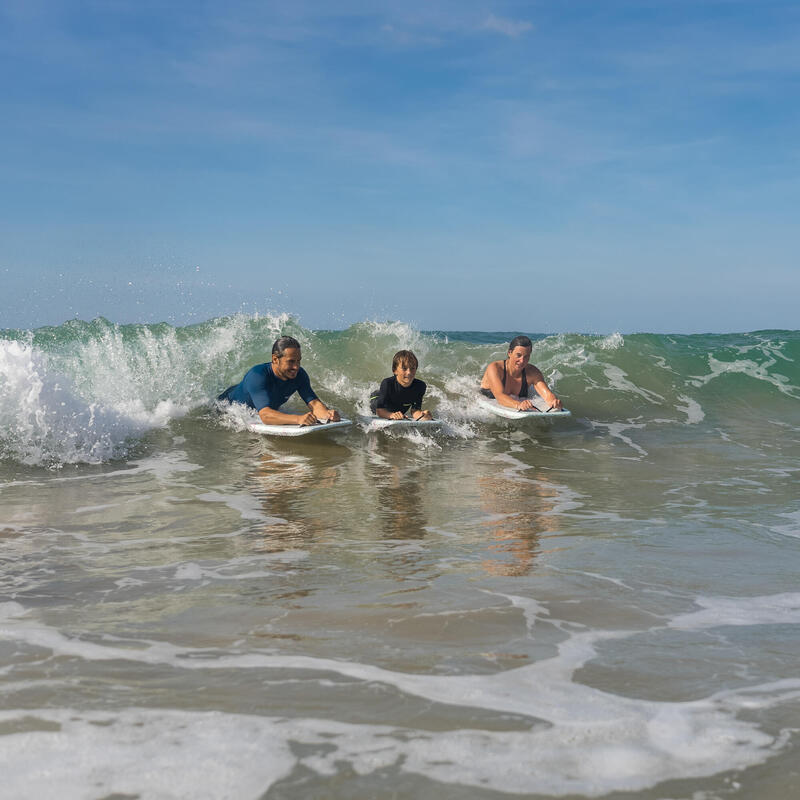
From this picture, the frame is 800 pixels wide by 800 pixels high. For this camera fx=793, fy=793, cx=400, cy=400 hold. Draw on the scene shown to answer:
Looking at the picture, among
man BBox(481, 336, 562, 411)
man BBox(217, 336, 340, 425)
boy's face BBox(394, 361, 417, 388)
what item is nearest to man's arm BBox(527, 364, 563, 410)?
man BBox(481, 336, 562, 411)

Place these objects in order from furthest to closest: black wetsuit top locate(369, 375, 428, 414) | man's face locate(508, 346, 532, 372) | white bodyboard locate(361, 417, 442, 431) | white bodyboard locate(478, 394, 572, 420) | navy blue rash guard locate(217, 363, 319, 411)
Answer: man's face locate(508, 346, 532, 372), white bodyboard locate(478, 394, 572, 420), black wetsuit top locate(369, 375, 428, 414), white bodyboard locate(361, 417, 442, 431), navy blue rash guard locate(217, 363, 319, 411)

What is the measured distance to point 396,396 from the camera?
1126 centimetres

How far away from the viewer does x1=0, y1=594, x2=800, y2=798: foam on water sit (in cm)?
258

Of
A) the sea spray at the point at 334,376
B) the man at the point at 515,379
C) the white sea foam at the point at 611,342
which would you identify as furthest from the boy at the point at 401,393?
the white sea foam at the point at 611,342

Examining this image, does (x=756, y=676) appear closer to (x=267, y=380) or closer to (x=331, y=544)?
(x=331, y=544)

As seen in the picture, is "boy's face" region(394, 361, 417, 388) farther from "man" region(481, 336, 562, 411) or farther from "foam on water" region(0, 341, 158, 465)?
"foam on water" region(0, 341, 158, 465)

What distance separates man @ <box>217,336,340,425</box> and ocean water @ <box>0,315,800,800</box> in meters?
0.50

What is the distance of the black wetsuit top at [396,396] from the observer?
11.2 m

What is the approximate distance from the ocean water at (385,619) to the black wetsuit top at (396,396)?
1.01 metres

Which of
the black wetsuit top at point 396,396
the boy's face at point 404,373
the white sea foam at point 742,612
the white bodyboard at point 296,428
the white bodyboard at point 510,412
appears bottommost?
the white sea foam at point 742,612

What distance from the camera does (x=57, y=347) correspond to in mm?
17891

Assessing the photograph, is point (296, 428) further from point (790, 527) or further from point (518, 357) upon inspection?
point (790, 527)

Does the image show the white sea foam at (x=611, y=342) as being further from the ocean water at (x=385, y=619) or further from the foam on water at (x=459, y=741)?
the foam on water at (x=459, y=741)

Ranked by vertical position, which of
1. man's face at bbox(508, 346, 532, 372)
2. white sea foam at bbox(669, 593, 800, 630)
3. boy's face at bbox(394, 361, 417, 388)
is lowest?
white sea foam at bbox(669, 593, 800, 630)
